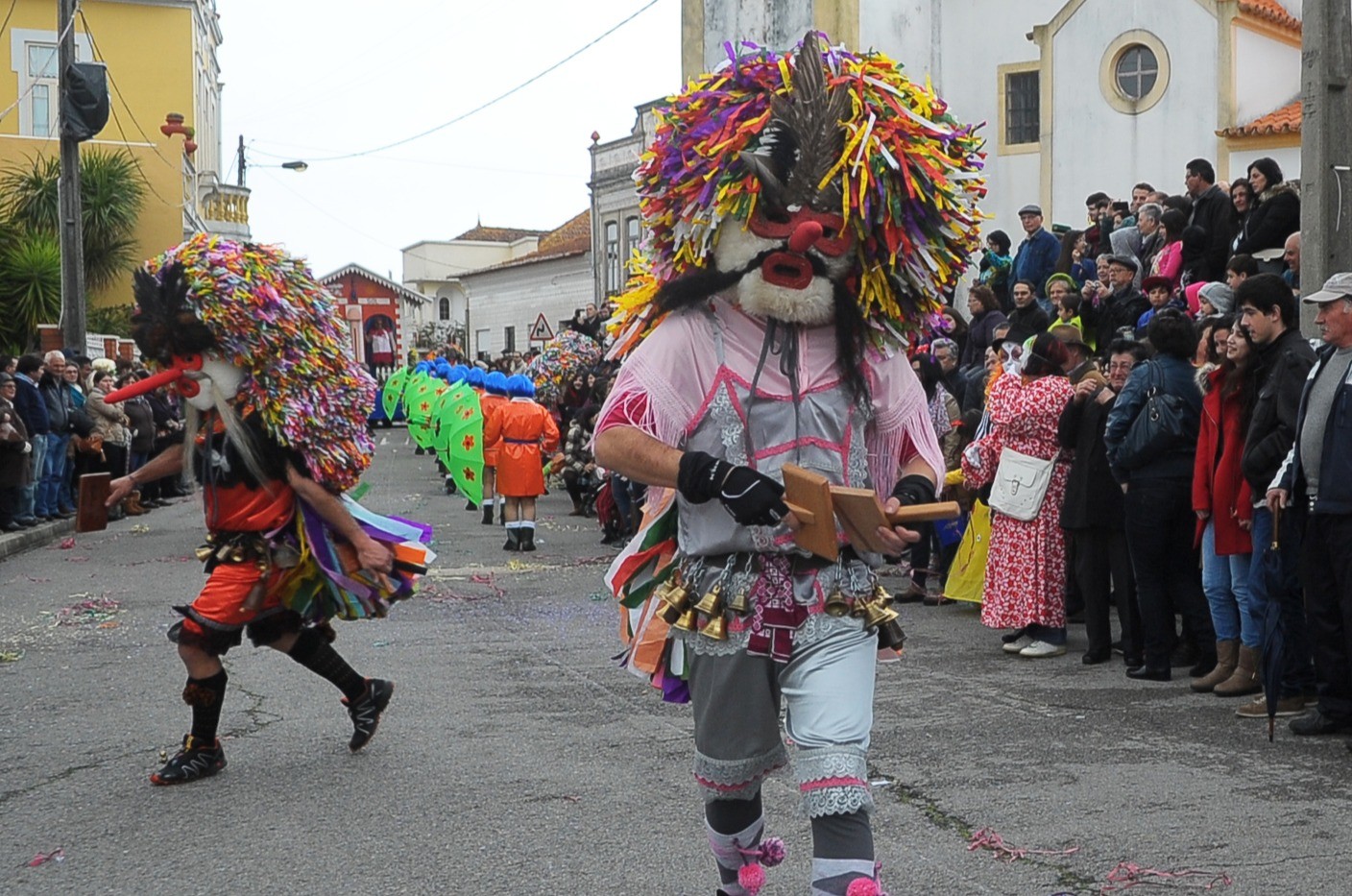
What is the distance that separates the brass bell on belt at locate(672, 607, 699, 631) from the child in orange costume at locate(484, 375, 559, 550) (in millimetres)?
10988

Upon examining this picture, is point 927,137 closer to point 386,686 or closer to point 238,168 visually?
point 386,686

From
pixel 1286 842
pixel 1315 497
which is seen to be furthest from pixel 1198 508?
pixel 1286 842

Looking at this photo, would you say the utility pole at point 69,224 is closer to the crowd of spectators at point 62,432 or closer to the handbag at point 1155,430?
the crowd of spectators at point 62,432

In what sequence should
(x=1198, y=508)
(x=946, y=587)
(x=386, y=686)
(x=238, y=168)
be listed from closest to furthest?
(x=386, y=686), (x=1198, y=508), (x=946, y=587), (x=238, y=168)

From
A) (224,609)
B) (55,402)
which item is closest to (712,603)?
(224,609)

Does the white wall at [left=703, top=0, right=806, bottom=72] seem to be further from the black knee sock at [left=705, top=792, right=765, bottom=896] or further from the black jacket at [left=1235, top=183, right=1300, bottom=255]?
the black knee sock at [left=705, top=792, right=765, bottom=896]

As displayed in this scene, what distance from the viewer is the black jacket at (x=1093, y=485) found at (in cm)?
852

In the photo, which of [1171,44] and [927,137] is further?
[1171,44]

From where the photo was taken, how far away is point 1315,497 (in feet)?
21.0

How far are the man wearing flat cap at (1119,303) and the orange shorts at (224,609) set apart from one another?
24.9ft

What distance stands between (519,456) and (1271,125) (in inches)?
640

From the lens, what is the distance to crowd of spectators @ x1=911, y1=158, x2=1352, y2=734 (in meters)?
6.56

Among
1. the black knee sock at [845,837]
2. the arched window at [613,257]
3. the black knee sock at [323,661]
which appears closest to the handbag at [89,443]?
the black knee sock at [323,661]

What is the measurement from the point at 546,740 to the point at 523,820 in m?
1.26
